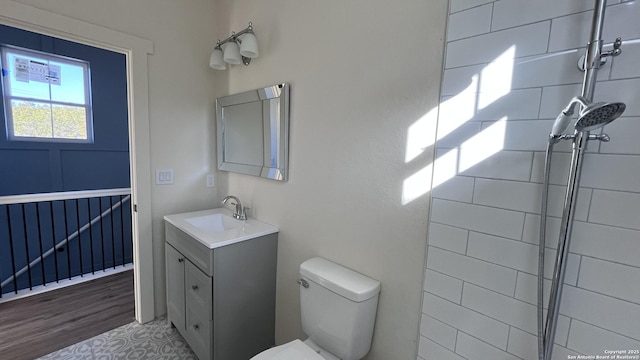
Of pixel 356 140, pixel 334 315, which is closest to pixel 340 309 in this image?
pixel 334 315

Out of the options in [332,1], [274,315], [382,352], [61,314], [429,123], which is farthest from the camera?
[61,314]

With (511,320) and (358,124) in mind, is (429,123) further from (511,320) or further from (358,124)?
(511,320)

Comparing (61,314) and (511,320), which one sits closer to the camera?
(511,320)

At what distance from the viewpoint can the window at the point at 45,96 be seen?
280cm

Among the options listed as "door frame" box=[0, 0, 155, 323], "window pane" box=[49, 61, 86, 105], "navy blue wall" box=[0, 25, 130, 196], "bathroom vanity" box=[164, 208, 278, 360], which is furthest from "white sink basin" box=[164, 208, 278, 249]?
"window pane" box=[49, 61, 86, 105]

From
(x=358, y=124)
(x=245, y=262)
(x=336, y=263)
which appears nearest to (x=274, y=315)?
(x=245, y=262)

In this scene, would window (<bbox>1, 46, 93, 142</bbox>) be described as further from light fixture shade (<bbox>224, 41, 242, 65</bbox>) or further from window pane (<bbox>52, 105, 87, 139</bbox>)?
light fixture shade (<bbox>224, 41, 242, 65</bbox>)

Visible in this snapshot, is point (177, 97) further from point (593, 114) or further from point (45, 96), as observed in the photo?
point (593, 114)

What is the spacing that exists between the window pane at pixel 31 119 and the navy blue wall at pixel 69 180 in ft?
0.37

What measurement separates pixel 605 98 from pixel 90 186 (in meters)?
4.38

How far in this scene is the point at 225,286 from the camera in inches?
61.1

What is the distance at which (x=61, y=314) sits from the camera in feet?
7.34

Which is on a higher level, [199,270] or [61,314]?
[199,270]

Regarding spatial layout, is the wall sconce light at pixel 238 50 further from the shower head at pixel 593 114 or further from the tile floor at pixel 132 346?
the tile floor at pixel 132 346
